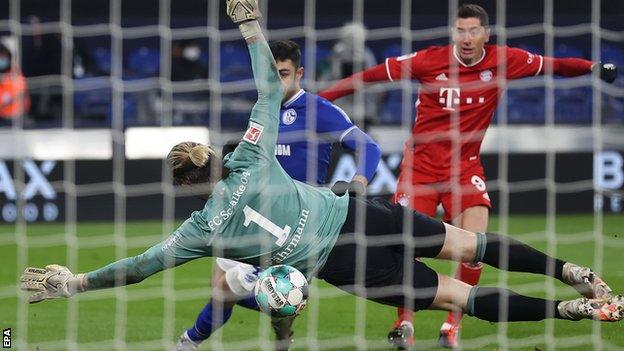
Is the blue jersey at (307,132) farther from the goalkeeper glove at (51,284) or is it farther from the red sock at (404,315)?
the goalkeeper glove at (51,284)

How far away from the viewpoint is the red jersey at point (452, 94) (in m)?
7.84

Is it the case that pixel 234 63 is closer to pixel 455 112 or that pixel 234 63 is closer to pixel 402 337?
pixel 455 112

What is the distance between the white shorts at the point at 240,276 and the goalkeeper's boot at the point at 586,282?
5.28 feet

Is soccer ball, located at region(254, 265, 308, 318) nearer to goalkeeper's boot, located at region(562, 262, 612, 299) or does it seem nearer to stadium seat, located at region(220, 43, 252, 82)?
goalkeeper's boot, located at region(562, 262, 612, 299)

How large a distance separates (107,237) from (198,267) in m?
2.08

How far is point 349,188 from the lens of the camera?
6.55 metres

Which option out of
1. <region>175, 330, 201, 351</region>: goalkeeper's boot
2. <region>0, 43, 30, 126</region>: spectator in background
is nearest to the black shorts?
<region>175, 330, 201, 351</region>: goalkeeper's boot

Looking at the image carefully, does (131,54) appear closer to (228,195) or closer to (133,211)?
(133,211)

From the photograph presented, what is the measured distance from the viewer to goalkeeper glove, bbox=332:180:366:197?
21.3ft

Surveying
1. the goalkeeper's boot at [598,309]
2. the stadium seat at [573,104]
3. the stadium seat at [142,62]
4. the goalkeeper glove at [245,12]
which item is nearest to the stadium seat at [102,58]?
the stadium seat at [142,62]

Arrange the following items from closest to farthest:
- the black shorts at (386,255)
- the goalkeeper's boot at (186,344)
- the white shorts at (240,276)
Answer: the black shorts at (386,255) < the white shorts at (240,276) < the goalkeeper's boot at (186,344)

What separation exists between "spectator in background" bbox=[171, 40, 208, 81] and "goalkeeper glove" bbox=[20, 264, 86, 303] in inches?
355

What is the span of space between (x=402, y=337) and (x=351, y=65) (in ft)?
27.9

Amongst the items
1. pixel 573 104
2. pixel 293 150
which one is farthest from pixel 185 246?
pixel 573 104
